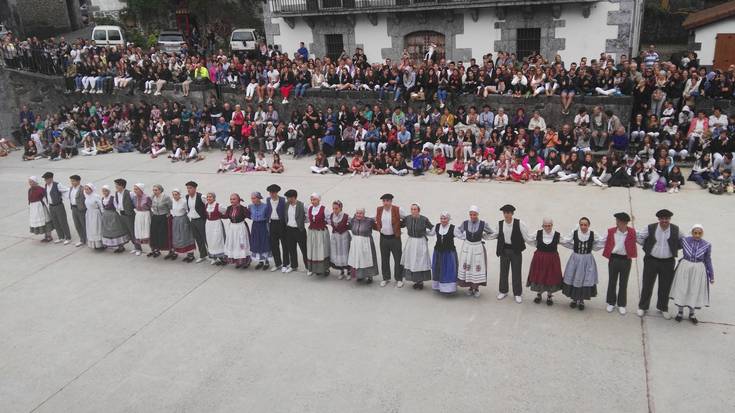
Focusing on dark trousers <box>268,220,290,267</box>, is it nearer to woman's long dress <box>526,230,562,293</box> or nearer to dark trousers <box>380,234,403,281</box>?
dark trousers <box>380,234,403,281</box>

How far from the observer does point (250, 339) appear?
6.92 meters

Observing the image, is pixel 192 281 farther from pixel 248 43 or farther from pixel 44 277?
pixel 248 43

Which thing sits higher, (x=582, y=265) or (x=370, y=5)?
(x=370, y=5)

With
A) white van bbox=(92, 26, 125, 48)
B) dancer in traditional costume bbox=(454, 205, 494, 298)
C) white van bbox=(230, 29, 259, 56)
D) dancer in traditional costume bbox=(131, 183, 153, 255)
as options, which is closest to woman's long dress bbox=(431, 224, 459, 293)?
dancer in traditional costume bbox=(454, 205, 494, 298)

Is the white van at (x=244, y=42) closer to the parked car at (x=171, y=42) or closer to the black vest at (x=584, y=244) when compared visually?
the parked car at (x=171, y=42)

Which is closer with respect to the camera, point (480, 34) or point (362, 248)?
point (362, 248)

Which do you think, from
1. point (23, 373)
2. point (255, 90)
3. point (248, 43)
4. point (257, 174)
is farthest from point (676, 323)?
point (248, 43)

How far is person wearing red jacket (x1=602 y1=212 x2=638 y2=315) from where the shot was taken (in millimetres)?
6785

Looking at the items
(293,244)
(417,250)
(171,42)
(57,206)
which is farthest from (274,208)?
(171,42)

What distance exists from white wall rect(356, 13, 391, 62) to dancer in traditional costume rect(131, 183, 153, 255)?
41.3 feet

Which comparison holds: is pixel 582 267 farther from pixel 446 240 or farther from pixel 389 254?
pixel 389 254

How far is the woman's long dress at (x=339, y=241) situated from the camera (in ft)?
26.7

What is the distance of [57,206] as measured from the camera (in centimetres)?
1039

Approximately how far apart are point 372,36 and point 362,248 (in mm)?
13654
